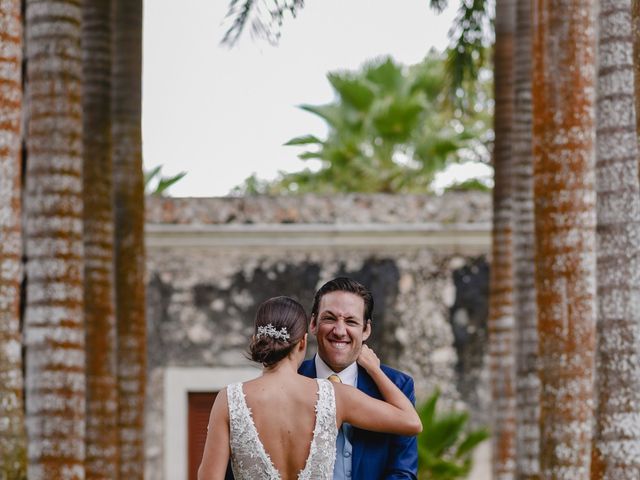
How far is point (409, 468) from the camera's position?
4.46 metres

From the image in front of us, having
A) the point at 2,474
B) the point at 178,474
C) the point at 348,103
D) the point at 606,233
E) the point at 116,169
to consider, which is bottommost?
the point at 178,474

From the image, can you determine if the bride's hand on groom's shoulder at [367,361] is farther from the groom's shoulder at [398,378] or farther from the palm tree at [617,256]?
the palm tree at [617,256]

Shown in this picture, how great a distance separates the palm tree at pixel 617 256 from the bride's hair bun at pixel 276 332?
2623mm

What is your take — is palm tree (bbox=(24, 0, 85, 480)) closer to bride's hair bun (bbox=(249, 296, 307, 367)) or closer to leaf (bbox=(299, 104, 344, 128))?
bride's hair bun (bbox=(249, 296, 307, 367))

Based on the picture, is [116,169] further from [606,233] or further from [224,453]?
[224,453]

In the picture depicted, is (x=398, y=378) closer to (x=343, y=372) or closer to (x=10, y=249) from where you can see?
(x=343, y=372)

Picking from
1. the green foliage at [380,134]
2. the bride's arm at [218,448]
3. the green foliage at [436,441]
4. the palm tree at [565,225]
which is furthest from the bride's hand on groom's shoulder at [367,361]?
the green foliage at [380,134]

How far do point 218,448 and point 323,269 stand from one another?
33.3 ft

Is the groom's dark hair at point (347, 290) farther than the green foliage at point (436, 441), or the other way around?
the green foliage at point (436, 441)

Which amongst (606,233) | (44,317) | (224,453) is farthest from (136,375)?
(224,453)

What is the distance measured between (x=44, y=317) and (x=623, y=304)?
3.08m

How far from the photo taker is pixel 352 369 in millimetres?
4555

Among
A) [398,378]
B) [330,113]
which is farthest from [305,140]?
[398,378]

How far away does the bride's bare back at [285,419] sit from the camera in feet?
14.0
